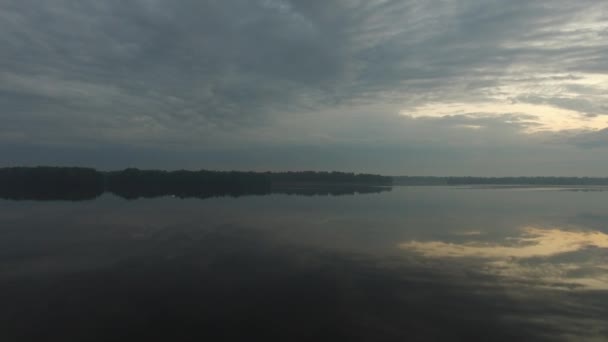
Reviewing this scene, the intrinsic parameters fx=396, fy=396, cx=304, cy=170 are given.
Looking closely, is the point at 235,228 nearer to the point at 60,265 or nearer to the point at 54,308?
the point at 60,265

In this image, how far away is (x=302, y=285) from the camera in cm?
1553

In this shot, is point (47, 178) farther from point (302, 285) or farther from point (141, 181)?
point (302, 285)

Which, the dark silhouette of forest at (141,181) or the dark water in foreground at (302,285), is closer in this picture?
the dark water in foreground at (302,285)

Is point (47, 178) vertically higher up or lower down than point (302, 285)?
higher up

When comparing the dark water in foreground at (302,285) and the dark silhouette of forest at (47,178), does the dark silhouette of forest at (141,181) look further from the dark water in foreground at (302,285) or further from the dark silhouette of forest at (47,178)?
the dark water in foreground at (302,285)

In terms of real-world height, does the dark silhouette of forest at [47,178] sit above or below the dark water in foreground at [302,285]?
above

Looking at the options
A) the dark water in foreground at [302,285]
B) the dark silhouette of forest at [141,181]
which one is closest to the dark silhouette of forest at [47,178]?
the dark silhouette of forest at [141,181]

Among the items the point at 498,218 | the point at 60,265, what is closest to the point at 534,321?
the point at 60,265

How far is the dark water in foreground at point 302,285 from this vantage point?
11.3m

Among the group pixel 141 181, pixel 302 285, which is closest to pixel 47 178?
pixel 141 181

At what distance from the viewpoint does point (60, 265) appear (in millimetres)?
18734

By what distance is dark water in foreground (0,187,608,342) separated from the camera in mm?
11281

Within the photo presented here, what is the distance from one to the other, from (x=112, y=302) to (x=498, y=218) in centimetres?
3693

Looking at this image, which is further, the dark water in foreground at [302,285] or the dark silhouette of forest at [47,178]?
the dark silhouette of forest at [47,178]
